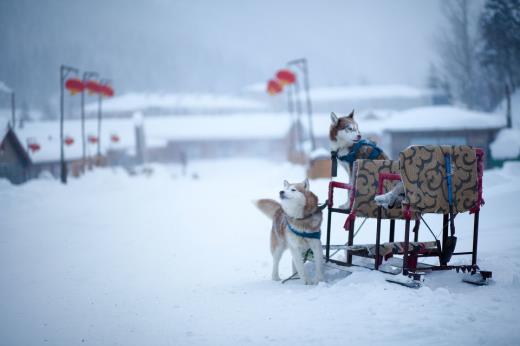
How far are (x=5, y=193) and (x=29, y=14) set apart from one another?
22.6 ft

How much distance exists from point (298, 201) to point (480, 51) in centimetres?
1732

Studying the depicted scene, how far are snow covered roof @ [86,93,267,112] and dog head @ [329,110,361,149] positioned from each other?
54160 millimetres

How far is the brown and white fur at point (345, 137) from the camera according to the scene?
5105 mm

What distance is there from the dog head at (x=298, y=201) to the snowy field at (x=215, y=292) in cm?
92

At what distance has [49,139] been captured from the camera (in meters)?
21.4

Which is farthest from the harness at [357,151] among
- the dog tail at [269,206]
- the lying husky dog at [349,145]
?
the dog tail at [269,206]

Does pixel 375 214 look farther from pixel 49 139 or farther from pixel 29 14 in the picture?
pixel 49 139

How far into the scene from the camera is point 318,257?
4.99 m

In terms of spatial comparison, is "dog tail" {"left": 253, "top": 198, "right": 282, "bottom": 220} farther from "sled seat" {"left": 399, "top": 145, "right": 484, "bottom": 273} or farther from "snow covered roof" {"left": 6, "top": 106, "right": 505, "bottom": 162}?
"snow covered roof" {"left": 6, "top": 106, "right": 505, "bottom": 162}

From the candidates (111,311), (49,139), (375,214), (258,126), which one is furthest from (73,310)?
(258,126)

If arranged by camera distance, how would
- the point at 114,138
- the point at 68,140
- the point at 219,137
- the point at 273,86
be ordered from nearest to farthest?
the point at 273,86, the point at 68,140, the point at 114,138, the point at 219,137

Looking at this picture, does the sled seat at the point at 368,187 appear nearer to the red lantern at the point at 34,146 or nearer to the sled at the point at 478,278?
the sled at the point at 478,278

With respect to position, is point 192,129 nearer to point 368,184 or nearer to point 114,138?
point 114,138

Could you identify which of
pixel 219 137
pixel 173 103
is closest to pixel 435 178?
pixel 219 137
